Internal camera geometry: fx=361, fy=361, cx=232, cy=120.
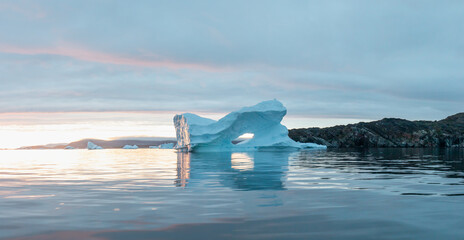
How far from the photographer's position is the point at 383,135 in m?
106

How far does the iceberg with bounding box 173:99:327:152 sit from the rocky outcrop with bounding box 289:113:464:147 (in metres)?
44.0

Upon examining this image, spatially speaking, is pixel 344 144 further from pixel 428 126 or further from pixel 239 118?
pixel 239 118

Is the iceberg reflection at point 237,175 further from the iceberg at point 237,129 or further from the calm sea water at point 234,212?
the iceberg at point 237,129

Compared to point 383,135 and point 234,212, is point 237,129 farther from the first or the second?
point 383,135

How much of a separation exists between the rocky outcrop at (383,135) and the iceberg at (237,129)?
44.0m

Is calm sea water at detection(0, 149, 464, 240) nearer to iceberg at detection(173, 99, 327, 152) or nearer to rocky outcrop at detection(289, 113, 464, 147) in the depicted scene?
iceberg at detection(173, 99, 327, 152)

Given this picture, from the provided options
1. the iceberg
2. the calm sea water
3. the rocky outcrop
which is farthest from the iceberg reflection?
the rocky outcrop

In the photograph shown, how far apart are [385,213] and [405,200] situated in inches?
76.7

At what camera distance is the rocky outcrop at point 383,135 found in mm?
103125

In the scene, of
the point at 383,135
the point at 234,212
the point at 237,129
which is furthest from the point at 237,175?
the point at 383,135

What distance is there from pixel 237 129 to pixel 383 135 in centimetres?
6735

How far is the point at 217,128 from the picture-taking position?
50.9 m

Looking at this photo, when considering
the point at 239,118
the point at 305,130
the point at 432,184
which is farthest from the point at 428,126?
the point at 432,184

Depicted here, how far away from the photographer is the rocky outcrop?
338ft
